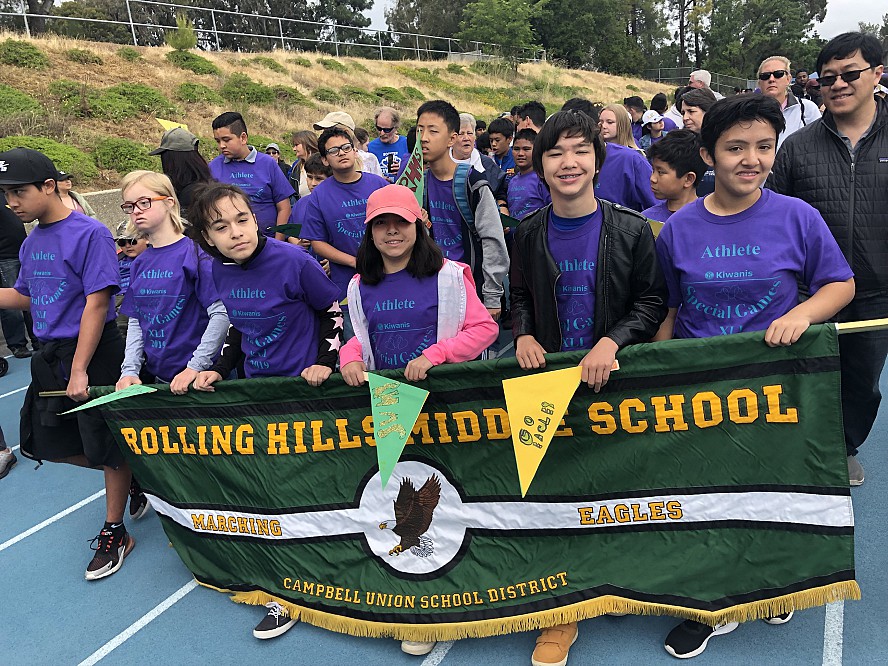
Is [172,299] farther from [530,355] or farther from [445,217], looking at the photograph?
[530,355]

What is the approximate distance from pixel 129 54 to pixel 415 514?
23112mm

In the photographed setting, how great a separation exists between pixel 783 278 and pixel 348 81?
28.7m

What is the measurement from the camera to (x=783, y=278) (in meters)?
2.40

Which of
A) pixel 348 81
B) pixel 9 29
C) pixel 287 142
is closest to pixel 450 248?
pixel 287 142

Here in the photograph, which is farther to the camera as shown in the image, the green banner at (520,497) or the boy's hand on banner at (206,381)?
the boy's hand on banner at (206,381)

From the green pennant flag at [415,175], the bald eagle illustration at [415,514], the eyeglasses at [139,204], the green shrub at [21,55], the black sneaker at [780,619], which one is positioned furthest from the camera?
the green shrub at [21,55]

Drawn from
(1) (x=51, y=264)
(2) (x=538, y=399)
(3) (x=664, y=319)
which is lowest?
(2) (x=538, y=399)

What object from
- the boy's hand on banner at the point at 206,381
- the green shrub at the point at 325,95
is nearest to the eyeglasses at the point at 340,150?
the boy's hand on banner at the point at 206,381

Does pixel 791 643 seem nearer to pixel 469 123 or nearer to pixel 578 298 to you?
pixel 578 298

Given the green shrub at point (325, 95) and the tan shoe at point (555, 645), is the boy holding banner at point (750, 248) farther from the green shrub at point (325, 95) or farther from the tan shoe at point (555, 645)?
the green shrub at point (325, 95)

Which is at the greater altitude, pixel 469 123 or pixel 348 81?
pixel 348 81

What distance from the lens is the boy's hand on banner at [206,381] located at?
3.12 meters

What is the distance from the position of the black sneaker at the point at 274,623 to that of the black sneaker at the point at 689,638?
5.68 ft

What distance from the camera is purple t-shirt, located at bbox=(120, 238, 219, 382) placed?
341 centimetres
